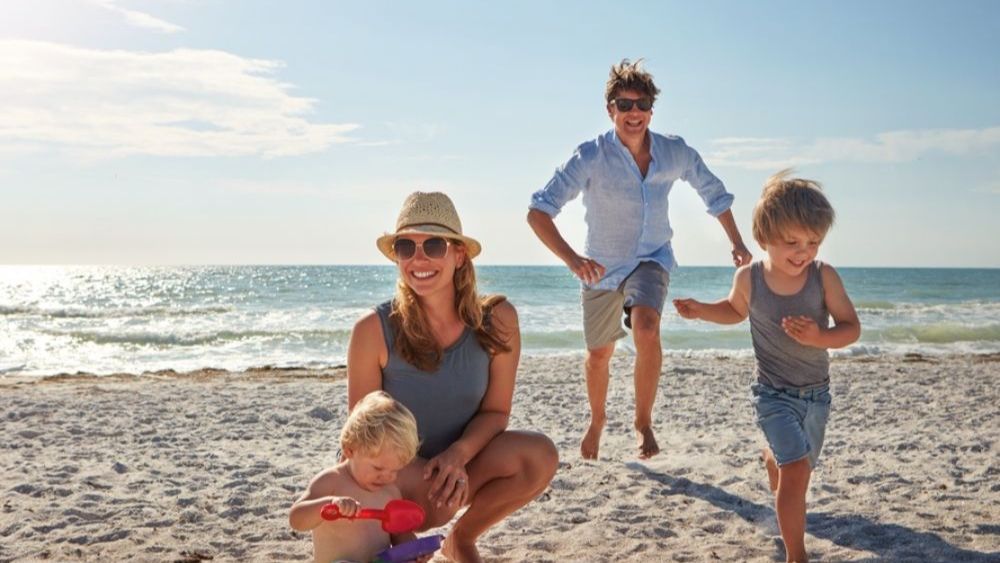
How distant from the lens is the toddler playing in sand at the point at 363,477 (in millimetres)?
3068

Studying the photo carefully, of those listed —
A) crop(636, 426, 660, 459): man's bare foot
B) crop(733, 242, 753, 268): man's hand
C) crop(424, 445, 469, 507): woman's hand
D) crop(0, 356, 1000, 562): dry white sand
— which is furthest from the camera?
crop(733, 242, 753, 268): man's hand

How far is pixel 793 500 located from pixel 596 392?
7.20 ft

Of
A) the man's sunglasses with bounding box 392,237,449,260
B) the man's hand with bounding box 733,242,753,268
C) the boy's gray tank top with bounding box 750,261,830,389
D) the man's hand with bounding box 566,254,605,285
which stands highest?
the man's hand with bounding box 733,242,753,268

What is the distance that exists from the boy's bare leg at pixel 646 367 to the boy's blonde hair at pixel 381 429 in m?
2.51

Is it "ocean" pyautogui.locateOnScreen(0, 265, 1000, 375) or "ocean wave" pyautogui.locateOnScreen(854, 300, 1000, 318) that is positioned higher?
"ocean wave" pyautogui.locateOnScreen(854, 300, 1000, 318)

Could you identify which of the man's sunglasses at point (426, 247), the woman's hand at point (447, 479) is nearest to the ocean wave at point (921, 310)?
the man's sunglasses at point (426, 247)

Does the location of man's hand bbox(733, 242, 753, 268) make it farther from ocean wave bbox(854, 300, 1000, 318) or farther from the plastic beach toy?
ocean wave bbox(854, 300, 1000, 318)

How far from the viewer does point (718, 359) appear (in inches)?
597

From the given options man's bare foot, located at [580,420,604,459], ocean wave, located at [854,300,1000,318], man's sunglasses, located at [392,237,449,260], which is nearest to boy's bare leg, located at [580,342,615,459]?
man's bare foot, located at [580,420,604,459]

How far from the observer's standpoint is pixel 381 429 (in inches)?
120

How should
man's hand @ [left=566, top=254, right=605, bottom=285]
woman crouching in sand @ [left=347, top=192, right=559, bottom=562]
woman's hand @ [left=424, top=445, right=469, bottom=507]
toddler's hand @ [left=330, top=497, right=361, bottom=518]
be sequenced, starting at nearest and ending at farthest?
1. toddler's hand @ [left=330, top=497, right=361, bottom=518]
2. woman's hand @ [left=424, top=445, right=469, bottom=507]
3. woman crouching in sand @ [left=347, top=192, right=559, bottom=562]
4. man's hand @ [left=566, top=254, right=605, bottom=285]

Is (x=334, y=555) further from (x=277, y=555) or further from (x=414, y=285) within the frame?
(x=277, y=555)

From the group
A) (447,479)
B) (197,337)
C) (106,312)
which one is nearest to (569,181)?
(447,479)

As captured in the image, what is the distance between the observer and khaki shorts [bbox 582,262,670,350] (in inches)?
220
